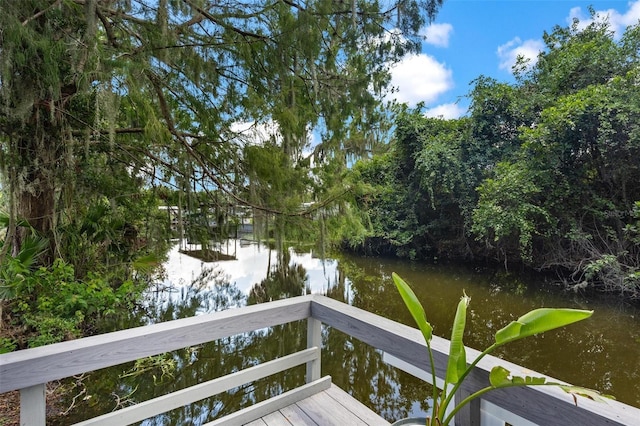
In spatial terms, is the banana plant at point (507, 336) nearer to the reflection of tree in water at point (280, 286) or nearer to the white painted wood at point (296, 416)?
the white painted wood at point (296, 416)

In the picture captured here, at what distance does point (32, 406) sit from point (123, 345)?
26 centimetres

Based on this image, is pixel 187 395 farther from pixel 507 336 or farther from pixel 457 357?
pixel 507 336

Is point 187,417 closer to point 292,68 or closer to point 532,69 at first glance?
point 292,68

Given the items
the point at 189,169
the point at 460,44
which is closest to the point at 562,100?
the point at 460,44

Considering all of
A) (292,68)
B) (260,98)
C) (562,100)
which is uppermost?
(562,100)

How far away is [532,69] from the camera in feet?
24.2

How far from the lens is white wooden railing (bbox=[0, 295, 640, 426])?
2.51 ft

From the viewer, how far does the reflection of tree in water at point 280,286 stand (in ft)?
20.0

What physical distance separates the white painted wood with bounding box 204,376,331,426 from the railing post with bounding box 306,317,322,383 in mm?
42

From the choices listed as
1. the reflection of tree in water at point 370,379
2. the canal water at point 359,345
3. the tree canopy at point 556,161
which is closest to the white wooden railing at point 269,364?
the canal water at point 359,345

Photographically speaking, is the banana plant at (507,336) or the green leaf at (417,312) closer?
the banana plant at (507,336)

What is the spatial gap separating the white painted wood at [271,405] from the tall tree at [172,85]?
180cm

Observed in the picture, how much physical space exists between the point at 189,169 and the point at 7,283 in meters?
1.62

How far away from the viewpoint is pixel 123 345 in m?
1.10
